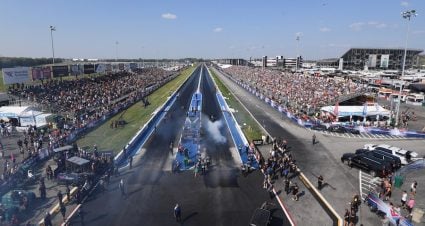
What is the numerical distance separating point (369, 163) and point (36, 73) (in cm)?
6172

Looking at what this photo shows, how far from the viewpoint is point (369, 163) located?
28.8 meters

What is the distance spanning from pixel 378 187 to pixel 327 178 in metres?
3.94

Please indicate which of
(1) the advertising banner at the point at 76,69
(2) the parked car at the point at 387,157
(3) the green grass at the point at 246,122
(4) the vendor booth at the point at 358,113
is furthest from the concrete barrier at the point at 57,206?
(1) the advertising banner at the point at 76,69

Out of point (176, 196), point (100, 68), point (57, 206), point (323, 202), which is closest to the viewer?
point (57, 206)

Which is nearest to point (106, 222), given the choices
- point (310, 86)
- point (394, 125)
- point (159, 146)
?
point (159, 146)

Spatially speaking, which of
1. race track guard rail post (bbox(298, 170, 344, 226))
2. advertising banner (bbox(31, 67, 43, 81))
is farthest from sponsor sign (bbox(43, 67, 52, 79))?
race track guard rail post (bbox(298, 170, 344, 226))

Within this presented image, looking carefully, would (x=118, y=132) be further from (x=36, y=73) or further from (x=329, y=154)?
(x=36, y=73)

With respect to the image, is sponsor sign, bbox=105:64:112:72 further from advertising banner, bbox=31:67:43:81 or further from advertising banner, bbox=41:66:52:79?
advertising banner, bbox=31:67:43:81

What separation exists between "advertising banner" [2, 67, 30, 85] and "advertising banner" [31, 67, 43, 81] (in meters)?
2.62

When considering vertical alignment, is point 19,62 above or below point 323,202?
above

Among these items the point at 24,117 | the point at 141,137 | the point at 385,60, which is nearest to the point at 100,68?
the point at 24,117

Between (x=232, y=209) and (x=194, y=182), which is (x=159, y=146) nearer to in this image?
(x=194, y=182)

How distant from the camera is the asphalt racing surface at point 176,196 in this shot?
20531mm

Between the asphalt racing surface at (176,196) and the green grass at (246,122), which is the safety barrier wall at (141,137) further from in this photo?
the green grass at (246,122)
